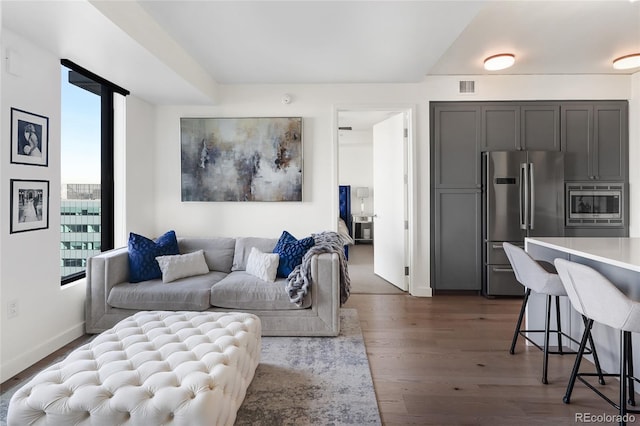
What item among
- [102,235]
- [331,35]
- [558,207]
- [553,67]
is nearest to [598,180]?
[558,207]

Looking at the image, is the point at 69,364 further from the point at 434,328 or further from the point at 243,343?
the point at 434,328

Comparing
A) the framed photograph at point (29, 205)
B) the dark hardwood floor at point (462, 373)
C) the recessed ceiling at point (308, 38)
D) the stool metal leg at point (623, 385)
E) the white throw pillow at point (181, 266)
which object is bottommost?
the dark hardwood floor at point (462, 373)

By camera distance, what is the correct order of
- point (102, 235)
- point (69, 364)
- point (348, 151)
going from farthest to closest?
point (348, 151), point (102, 235), point (69, 364)

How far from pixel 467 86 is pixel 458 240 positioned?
6.13 ft

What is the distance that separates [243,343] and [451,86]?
12.5ft

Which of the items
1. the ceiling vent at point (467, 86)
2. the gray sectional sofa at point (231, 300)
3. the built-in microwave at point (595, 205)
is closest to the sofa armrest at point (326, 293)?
the gray sectional sofa at point (231, 300)

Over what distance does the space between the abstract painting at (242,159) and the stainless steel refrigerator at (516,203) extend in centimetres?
229

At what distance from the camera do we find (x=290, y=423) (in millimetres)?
1872

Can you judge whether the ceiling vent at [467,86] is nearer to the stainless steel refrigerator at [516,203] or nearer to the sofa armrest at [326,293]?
the stainless steel refrigerator at [516,203]

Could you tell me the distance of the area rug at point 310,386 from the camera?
6.32ft

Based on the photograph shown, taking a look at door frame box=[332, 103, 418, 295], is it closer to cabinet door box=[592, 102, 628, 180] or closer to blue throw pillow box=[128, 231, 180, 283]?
Answer: blue throw pillow box=[128, 231, 180, 283]

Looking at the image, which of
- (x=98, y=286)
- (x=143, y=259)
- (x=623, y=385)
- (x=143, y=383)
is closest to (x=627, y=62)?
(x=623, y=385)

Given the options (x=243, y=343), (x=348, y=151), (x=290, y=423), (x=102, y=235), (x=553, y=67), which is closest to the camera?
(x=290, y=423)

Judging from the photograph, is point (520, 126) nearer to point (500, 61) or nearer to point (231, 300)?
point (500, 61)
